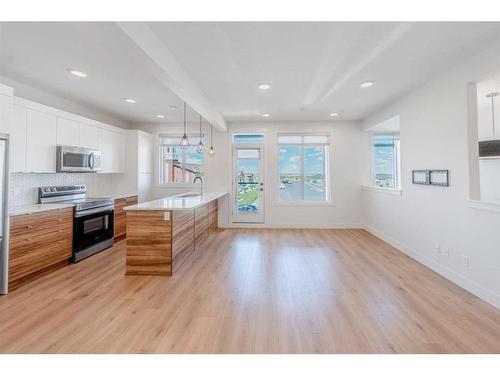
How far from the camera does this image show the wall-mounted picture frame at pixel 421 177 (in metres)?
3.70

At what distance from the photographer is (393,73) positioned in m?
3.41

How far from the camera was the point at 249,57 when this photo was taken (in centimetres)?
295

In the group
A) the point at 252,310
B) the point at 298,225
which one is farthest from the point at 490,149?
the point at 252,310

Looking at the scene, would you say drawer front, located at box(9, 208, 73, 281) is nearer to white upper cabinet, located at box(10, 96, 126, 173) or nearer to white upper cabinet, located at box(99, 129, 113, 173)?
white upper cabinet, located at box(10, 96, 126, 173)

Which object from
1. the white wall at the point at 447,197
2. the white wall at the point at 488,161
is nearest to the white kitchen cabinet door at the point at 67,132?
the white wall at the point at 447,197

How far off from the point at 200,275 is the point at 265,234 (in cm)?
266

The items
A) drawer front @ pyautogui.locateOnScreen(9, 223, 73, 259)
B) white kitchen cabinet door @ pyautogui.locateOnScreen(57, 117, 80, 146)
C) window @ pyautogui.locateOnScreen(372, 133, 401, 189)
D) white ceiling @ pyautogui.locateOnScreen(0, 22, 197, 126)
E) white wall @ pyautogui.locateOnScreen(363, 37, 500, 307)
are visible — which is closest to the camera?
white ceiling @ pyautogui.locateOnScreen(0, 22, 197, 126)

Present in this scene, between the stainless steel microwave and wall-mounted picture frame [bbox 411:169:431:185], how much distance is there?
17.6 feet

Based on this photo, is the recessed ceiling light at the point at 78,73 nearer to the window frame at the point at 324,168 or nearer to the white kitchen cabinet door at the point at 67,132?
the white kitchen cabinet door at the point at 67,132

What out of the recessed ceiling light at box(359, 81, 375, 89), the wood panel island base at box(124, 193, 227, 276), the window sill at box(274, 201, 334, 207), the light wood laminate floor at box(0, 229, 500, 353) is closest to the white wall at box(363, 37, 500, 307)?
the light wood laminate floor at box(0, 229, 500, 353)

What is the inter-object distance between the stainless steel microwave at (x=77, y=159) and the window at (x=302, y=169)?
4024 mm

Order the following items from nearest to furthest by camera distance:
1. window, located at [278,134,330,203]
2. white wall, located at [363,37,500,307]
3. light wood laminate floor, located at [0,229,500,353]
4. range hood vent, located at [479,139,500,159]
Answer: light wood laminate floor, located at [0,229,500,353], white wall, located at [363,37,500,307], range hood vent, located at [479,139,500,159], window, located at [278,134,330,203]

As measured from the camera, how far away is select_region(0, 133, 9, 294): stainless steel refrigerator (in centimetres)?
273
